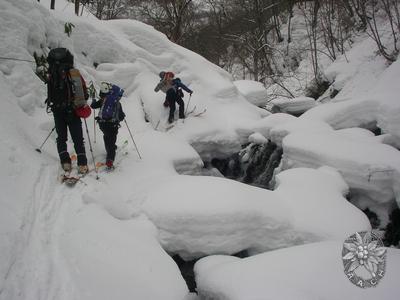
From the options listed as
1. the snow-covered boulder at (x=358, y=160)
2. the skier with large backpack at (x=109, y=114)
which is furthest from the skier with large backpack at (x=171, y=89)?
the snow-covered boulder at (x=358, y=160)

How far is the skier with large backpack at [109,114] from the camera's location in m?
5.65

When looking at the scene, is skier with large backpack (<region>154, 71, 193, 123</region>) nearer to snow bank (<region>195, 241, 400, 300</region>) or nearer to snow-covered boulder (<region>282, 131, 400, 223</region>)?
snow-covered boulder (<region>282, 131, 400, 223</region>)

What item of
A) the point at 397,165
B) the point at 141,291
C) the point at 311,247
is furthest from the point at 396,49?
the point at 141,291

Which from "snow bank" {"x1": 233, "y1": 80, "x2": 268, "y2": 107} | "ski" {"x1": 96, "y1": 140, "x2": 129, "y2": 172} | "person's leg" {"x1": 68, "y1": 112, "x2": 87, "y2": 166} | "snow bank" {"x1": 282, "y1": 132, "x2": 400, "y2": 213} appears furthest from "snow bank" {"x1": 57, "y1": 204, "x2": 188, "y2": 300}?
"snow bank" {"x1": 233, "y1": 80, "x2": 268, "y2": 107}

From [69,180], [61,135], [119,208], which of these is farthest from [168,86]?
[119,208]

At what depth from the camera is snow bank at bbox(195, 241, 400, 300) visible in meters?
3.17

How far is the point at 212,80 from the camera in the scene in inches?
444

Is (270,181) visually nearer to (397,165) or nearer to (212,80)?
(397,165)

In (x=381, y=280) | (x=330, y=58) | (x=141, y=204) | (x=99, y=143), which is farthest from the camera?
(x=330, y=58)

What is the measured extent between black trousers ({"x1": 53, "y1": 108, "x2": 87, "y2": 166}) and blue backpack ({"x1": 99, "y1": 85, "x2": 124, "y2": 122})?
1.65 ft

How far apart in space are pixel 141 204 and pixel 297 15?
21.9 metres

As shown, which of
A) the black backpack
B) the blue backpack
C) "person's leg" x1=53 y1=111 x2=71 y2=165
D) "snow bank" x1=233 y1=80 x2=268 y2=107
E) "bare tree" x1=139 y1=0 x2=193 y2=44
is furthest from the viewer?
"bare tree" x1=139 y1=0 x2=193 y2=44

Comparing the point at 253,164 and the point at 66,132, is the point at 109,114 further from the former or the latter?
the point at 253,164

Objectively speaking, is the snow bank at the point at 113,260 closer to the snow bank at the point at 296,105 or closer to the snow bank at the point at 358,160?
the snow bank at the point at 358,160
